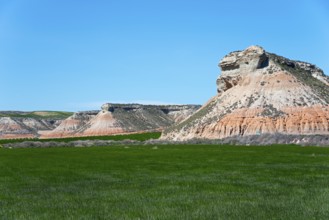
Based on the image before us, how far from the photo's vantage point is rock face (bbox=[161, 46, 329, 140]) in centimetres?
9488

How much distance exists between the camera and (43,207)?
54.5 feet

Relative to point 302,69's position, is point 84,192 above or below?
below

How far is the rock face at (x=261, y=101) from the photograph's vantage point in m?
94.9

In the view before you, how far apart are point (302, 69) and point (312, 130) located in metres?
29.7

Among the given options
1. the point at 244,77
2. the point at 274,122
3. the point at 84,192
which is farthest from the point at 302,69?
the point at 84,192

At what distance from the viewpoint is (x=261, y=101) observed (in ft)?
335

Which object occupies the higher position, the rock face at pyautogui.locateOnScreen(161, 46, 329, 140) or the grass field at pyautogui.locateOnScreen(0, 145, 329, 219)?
the rock face at pyautogui.locateOnScreen(161, 46, 329, 140)

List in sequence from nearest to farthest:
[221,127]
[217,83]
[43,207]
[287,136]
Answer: [43,207]
[287,136]
[221,127]
[217,83]

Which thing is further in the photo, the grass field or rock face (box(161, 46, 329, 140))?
rock face (box(161, 46, 329, 140))

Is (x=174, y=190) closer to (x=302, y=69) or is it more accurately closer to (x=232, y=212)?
(x=232, y=212)

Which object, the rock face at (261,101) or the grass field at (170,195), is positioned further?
the rock face at (261,101)

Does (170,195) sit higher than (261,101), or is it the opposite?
(261,101)

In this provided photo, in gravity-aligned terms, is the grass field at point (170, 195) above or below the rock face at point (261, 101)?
below

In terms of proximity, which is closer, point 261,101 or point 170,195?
point 170,195
